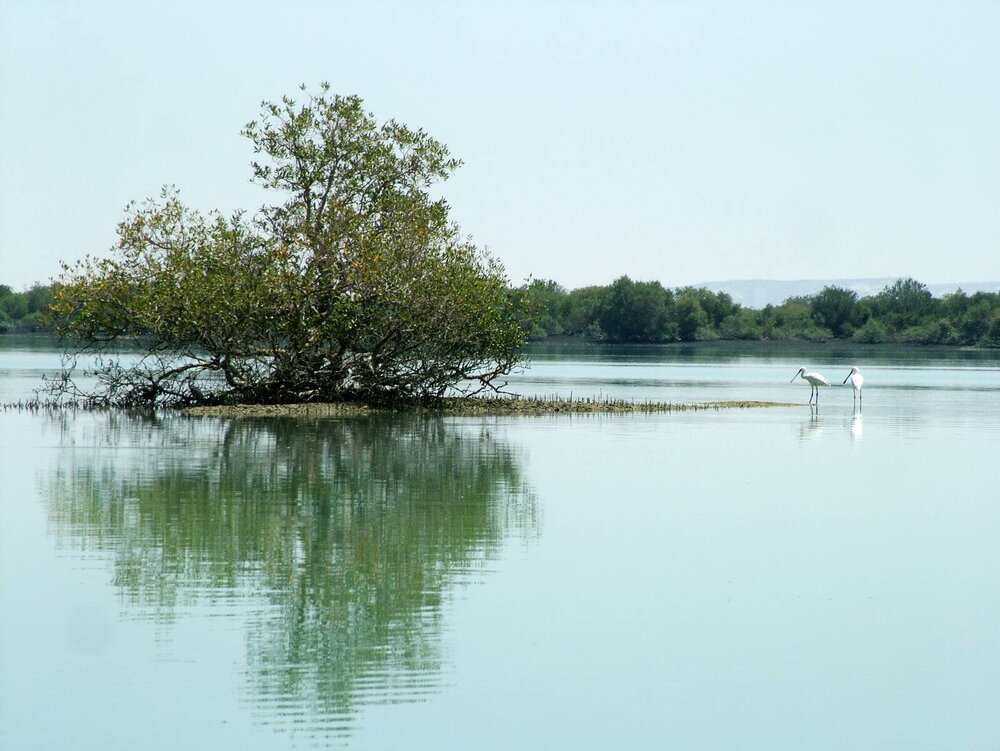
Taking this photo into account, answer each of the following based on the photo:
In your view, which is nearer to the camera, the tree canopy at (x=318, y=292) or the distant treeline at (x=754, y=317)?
the tree canopy at (x=318, y=292)

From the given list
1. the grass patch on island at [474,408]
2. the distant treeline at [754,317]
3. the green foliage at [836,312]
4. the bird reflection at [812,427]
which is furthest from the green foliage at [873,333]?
the grass patch on island at [474,408]

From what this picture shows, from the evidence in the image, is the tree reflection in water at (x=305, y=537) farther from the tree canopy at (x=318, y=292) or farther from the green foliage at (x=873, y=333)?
the green foliage at (x=873, y=333)

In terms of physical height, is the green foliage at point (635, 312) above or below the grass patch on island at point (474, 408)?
above

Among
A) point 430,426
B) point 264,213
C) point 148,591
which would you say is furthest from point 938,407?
point 148,591

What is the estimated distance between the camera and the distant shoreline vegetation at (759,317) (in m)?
128

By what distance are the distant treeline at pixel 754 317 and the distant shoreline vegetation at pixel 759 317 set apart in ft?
0.30

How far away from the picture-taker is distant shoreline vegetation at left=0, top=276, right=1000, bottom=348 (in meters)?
128

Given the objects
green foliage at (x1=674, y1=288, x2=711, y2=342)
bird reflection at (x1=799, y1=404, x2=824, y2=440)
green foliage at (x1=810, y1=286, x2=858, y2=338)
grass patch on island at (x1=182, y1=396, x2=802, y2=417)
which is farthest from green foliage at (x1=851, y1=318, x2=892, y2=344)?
grass patch on island at (x1=182, y1=396, x2=802, y2=417)

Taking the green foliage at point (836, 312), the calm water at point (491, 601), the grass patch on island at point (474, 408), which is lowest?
the calm water at point (491, 601)

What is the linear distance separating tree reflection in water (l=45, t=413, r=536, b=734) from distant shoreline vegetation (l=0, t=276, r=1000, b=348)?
105981 millimetres

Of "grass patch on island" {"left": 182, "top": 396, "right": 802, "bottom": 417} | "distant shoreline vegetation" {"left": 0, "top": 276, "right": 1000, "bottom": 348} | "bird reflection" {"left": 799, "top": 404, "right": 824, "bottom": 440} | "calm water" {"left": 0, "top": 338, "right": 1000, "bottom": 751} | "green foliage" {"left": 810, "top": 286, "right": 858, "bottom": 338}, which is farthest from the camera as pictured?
"green foliage" {"left": 810, "top": 286, "right": 858, "bottom": 338}

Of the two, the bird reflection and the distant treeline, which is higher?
the distant treeline

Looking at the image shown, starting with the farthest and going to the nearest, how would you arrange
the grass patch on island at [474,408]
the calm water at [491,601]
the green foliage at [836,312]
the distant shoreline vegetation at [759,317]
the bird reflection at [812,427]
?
the green foliage at [836,312]
the distant shoreline vegetation at [759,317]
the grass patch on island at [474,408]
the bird reflection at [812,427]
the calm water at [491,601]

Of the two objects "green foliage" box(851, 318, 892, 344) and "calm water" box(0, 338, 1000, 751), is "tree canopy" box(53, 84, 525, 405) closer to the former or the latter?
"calm water" box(0, 338, 1000, 751)
